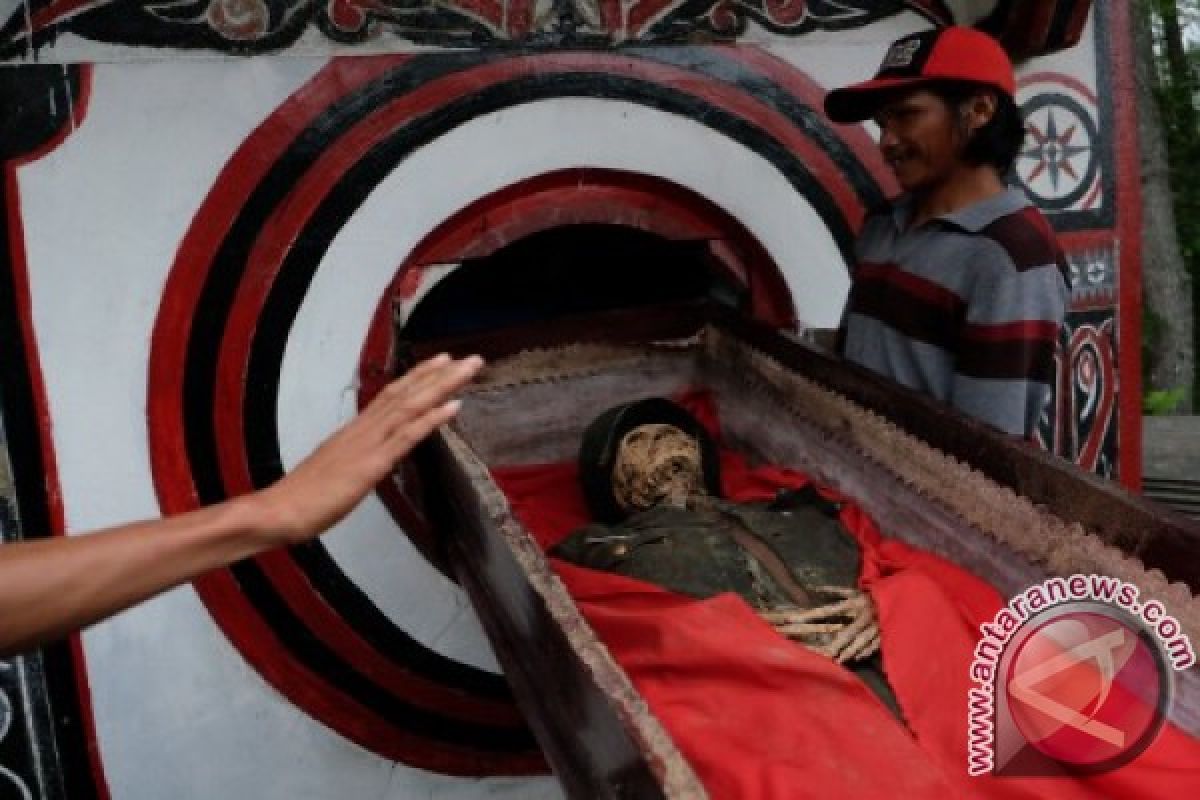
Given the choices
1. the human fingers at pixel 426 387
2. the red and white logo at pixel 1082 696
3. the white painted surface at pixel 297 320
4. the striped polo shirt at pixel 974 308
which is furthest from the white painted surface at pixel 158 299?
the red and white logo at pixel 1082 696

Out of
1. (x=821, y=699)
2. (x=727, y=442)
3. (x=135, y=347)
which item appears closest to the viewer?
(x=821, y=699)

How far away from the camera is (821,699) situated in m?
1.98

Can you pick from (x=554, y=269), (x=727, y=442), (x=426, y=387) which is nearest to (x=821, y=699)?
(x=426, y=387)

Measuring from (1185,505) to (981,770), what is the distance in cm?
348

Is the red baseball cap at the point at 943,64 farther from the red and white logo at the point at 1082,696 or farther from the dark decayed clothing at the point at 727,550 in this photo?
the red and white logo at the point at 1082,696

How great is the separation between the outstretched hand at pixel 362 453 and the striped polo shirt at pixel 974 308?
147 centimetres

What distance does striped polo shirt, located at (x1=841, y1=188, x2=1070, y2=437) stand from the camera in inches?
102

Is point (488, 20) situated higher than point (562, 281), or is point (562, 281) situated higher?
point (488, 20)

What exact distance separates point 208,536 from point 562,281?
309cm

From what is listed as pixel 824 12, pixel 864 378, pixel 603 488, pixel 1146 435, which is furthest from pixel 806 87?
pixel 1146 435

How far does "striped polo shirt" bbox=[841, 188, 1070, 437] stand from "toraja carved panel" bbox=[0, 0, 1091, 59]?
877 mm

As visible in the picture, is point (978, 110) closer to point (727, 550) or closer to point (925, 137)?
point (925, 137)

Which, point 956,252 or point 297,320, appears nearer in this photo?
point 956,252

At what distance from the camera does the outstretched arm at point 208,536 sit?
4.38 ft
